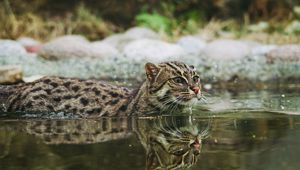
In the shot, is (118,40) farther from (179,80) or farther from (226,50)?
(179,80)

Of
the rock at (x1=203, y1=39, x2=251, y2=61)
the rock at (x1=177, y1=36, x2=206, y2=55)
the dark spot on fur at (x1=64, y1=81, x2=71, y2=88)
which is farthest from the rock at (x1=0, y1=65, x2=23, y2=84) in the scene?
the rock at (x1=177, y1=36, x2=206, y2=55)

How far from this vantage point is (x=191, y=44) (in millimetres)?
17172

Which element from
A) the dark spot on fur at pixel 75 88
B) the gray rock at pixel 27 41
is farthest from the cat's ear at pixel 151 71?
the gray rock at pixel 27 41

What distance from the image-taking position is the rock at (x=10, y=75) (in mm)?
11098

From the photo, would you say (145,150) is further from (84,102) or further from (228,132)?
(84,102)

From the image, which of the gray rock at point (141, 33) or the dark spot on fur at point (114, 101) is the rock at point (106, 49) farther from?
the dark spot on fur at point (114, 101)

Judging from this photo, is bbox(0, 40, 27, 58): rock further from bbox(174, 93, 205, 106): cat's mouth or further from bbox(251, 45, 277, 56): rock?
bbox(174, 93, 205, 106): cat's mouth

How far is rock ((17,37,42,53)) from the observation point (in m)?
17.0

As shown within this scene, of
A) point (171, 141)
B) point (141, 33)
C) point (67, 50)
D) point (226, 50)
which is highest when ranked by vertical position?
point (141, 33)

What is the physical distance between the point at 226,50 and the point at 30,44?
461 centimetres

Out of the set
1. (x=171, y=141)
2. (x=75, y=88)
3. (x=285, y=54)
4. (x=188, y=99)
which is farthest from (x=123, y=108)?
(x=285, y=54)

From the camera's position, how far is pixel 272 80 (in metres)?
13.6

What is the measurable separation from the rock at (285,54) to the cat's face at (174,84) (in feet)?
21.6

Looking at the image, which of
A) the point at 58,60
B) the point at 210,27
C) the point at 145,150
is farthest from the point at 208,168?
the point at 210,27
